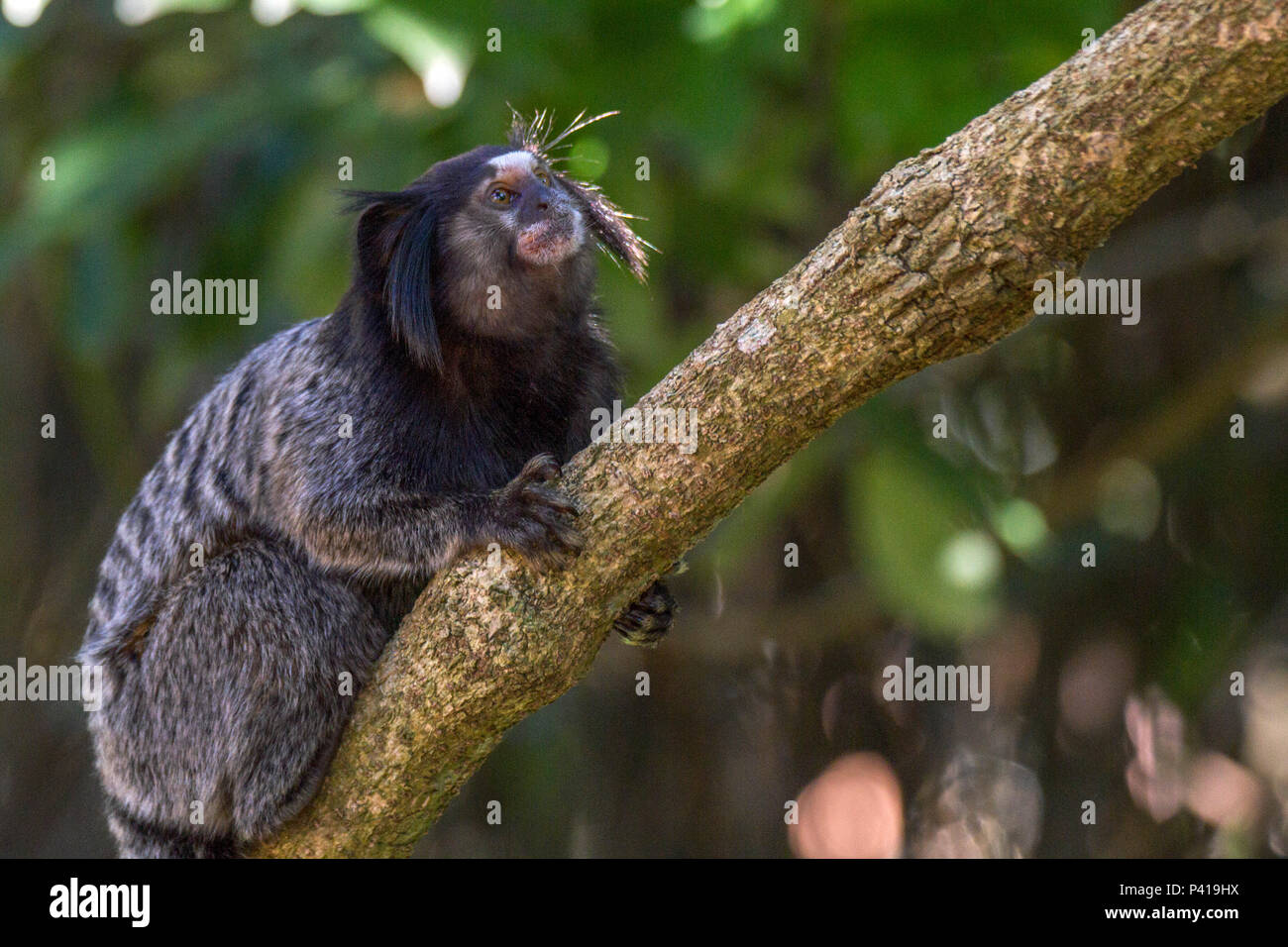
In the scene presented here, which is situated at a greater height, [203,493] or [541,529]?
[203,493]

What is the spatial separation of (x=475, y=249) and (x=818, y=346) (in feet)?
4.86

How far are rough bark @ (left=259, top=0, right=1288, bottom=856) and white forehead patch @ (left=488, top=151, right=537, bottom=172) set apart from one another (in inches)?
45.8

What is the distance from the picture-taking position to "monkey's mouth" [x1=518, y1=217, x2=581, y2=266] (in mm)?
4043

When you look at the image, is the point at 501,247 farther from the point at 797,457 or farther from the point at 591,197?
the point at 797,457

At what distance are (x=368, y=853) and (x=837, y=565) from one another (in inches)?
158

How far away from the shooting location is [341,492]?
382 cm

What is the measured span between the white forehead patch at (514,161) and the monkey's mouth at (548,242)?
194 millimetres

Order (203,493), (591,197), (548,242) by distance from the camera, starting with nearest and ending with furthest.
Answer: (548,242) < (203,493) < (591,197)

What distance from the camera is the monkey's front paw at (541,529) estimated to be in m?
3.22

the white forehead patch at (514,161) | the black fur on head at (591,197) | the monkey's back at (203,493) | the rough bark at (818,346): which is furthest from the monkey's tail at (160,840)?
the black fur on head at (591,197)

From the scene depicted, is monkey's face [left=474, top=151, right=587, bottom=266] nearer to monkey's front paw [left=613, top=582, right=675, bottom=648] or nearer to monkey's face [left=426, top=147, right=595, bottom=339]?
monkey's face [left=426, top=147, right=595, bottom=339]

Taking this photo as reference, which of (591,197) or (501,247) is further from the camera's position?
(591,197)

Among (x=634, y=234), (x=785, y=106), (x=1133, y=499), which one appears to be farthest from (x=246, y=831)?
(x=1133, y=499)

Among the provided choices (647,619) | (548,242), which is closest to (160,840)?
(647,619)
